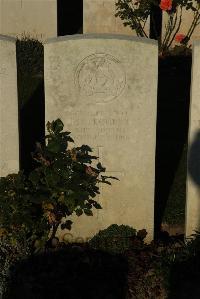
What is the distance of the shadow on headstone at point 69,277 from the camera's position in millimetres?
4977

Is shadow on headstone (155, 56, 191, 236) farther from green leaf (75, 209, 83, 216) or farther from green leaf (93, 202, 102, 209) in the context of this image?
green leaf (75, 209, 83, 216)

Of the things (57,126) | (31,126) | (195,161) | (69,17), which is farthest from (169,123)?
(69,17)

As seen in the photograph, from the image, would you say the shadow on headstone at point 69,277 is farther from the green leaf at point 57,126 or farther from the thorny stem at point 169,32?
the thorny stem at point 169,32

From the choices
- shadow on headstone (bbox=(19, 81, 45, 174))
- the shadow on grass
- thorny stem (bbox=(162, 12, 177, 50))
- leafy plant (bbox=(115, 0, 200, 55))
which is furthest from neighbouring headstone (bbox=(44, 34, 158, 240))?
thorny stem (bbox=(162, 12, 177, 50))

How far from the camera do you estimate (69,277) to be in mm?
5117

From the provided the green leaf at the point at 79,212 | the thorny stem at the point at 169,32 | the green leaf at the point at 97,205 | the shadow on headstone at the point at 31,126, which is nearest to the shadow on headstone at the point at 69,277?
the green leaf at the point at 79,212

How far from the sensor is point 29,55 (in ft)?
31.8

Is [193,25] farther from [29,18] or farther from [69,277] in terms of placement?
[69,277]

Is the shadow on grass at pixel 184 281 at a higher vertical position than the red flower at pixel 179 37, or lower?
lower

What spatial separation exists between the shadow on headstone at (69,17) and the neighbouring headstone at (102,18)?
1.67 meters

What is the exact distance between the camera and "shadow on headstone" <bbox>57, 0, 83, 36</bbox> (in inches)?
521

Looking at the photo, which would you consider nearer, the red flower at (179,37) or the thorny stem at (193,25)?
the red flower at (179,37)

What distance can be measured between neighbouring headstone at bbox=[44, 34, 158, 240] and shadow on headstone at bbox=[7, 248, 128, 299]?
24.1 inches

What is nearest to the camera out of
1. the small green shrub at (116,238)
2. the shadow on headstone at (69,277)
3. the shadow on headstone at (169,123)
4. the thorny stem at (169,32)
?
the shadow on headstone at (69,277)
